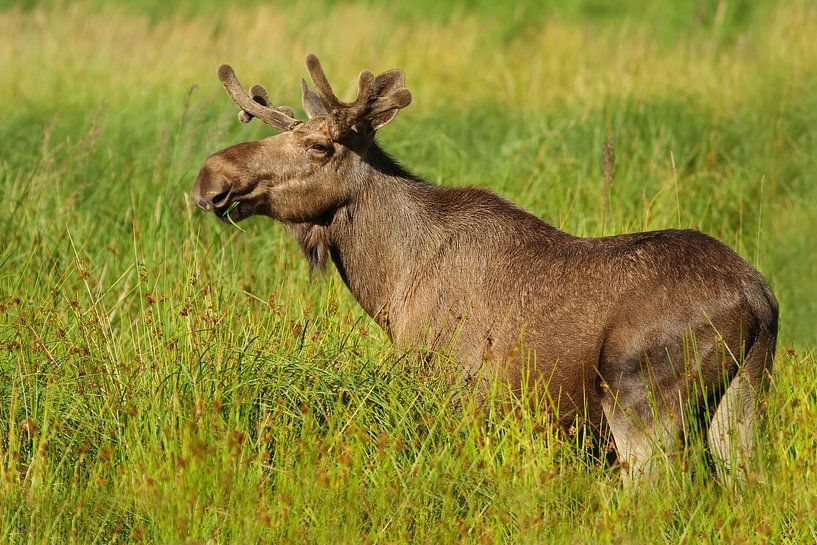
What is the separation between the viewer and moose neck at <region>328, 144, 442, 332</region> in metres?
6.05

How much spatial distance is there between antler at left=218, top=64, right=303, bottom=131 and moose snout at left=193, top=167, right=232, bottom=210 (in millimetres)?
535

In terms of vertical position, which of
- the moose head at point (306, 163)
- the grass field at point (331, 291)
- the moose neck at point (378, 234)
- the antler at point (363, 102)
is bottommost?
the grass field at point (331, 291)

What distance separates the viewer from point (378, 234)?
609 centimetres

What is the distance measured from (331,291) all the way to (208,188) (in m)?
0.97

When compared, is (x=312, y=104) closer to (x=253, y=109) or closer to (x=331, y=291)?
(x=253, y=109)

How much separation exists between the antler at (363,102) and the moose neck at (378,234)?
0.70 feet

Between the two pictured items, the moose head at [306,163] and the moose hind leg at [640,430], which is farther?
the moose head at [306,163]

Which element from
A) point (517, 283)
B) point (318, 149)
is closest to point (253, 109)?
point (318, 149)

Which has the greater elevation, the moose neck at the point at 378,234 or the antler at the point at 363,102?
the antler at the point at 363,102

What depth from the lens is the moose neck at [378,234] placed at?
238 inches

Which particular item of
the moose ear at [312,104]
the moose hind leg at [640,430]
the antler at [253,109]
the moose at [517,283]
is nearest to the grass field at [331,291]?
the moose hind leg at [640,430]

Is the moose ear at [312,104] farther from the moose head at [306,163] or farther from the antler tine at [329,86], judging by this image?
the antler tine at [329,86]

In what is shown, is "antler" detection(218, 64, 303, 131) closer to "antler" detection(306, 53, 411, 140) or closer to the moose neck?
"antler" detection(306, 53, 411, 140)

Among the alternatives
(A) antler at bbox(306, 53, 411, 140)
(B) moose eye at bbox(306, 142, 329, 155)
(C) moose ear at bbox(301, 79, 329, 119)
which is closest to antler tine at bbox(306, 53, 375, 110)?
(A) antler at bbox(306, 53, 411, 140)
